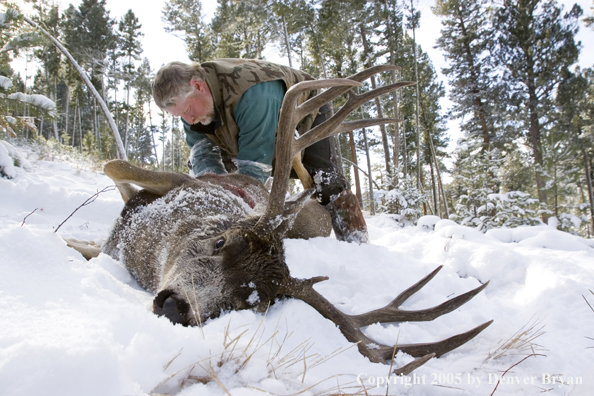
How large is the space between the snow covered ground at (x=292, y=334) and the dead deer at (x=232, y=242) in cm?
9

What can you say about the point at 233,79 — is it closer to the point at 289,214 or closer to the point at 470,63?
the point at 289,214

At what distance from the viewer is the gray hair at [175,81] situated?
341cm

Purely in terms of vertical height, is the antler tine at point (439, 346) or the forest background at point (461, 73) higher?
the forest background at point (461, 73)

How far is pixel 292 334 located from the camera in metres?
1.63

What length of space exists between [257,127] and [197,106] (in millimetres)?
769

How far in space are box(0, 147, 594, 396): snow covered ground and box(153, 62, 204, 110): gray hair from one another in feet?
5.90

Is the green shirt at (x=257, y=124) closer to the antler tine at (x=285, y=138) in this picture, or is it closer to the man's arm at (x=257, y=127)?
the man's arm at (x=257, y=127)

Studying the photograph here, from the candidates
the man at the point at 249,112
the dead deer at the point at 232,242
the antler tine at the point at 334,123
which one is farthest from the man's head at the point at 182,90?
the antler tine at the point at 334,123

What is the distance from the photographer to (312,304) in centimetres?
186

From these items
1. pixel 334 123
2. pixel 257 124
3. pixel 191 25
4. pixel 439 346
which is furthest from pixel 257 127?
pixel 191 25

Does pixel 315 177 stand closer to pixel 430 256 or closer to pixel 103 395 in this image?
pixel 430 256

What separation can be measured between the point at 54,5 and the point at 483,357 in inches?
1577

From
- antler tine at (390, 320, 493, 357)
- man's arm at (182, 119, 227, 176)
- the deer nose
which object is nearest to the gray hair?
man's arm at (182, 119, 227, 176)

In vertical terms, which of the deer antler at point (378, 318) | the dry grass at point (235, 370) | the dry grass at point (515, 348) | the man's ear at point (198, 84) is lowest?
the dry grass at point (515, 348)
